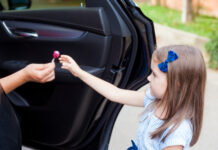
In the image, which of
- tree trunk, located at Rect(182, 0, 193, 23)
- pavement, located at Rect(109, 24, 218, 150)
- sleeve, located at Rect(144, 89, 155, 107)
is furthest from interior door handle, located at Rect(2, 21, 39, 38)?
tree trunk, located at Rect(182, 0, 193, 23)

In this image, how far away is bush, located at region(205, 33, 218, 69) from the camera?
518cm

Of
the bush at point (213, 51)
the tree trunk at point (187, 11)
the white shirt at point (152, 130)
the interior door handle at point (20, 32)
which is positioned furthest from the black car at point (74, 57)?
the tree trunk at point (187, 11)

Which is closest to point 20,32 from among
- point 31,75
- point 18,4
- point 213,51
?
point 18,4

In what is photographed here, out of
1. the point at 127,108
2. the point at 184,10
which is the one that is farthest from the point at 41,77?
the point at 184,10

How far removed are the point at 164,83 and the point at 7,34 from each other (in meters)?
1.22

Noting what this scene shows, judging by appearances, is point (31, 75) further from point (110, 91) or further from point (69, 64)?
point (110, 91)

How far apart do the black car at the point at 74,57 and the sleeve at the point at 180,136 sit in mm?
547

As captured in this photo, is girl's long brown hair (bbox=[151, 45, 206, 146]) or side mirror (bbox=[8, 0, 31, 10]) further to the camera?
side mirror (bbox=[8, 0, 31, 10])

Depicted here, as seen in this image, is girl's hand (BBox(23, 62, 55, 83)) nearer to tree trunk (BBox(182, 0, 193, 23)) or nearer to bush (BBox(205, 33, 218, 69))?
bush (BBox(205, 33, 218, 69))

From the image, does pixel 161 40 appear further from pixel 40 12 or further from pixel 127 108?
pixel 40 12

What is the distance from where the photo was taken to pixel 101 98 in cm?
201

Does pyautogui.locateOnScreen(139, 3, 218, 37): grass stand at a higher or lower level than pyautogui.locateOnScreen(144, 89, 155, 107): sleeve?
lower

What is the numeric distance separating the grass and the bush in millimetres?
1095

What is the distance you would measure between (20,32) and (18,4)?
9.5 inches
